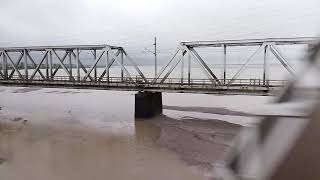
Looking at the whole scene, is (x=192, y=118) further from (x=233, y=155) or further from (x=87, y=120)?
(x=233, y=155)

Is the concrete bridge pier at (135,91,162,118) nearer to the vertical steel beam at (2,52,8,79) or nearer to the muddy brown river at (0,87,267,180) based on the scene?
the muddy brown river at (0,87,267,180)

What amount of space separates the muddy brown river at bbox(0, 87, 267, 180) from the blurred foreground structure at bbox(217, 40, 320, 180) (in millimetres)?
6705

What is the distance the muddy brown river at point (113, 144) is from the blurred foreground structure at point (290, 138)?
670 cm

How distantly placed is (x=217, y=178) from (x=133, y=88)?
31.9 m

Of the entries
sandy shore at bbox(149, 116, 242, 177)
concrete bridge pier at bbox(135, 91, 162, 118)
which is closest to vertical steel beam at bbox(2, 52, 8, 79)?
concrete bridge pier at bbox(135, 91, 162, 118)

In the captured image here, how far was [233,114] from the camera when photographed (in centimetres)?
3781

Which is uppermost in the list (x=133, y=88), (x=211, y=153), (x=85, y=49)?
(x=85, y=49)

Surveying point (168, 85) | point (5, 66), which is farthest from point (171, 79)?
point (5, 66)

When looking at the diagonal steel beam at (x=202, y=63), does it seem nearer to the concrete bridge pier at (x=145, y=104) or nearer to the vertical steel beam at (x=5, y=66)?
the concrete bridge pier at (x=145, y=104)

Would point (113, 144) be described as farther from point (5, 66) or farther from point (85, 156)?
point (5, 66)

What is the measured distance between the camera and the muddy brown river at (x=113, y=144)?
17.5m

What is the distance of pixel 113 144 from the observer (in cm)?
2403

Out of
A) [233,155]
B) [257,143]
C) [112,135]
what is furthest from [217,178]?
[112,135]

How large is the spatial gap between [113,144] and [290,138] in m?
22.8
